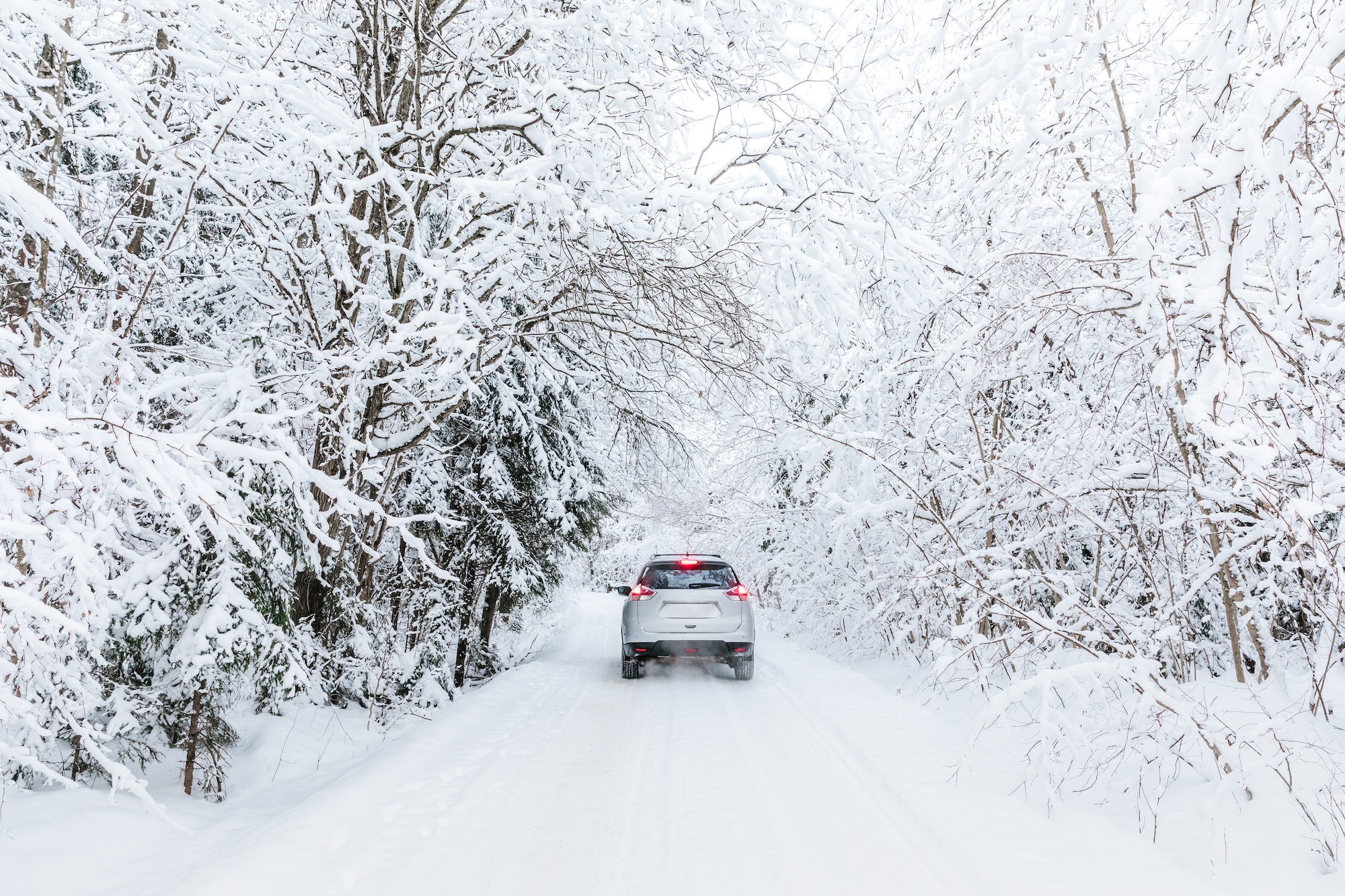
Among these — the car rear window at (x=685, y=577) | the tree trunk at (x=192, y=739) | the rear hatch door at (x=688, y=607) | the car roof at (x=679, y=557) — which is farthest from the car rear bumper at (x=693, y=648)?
the tree trunk at (x=192, y=739)

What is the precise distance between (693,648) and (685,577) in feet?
3.22

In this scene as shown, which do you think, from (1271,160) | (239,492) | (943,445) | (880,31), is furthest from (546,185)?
(943,445)

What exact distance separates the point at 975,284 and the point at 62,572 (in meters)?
5.87

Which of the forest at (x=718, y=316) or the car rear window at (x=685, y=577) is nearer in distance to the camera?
the forest at (x=718, y=316)

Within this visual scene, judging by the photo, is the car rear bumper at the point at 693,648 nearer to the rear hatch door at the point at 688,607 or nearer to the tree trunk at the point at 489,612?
the rear hatch door at the point at 688,607

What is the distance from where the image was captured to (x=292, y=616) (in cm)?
621

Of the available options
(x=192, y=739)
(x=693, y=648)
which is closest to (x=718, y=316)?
(x=192, y=739)

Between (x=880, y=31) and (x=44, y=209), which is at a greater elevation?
(x=880, y=31)

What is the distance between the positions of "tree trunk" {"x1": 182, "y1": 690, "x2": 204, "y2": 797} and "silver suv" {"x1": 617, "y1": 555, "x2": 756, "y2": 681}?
5472mm

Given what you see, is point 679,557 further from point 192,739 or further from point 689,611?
point 192,739

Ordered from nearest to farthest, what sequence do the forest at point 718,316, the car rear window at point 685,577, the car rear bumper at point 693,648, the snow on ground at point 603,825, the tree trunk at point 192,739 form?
1. the forest at point 718,316
2. the snow on ground at point 603,825
3. the tree trunk at point 192,739
4. the car rear bumper at point 693,648
5. the car rear window at point 685,577

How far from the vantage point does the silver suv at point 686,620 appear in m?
9.94

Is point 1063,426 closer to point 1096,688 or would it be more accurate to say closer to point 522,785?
point 1096,688

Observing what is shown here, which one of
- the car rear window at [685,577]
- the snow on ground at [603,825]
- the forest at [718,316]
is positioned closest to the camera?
the forest at [718,316]
